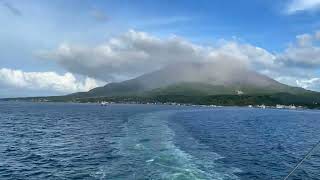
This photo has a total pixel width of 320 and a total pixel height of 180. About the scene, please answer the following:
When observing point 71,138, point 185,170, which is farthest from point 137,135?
point 185,170

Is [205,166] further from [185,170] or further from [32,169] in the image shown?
[32,169]

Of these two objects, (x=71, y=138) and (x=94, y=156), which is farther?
(x=71, y=138)

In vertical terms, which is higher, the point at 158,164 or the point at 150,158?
the point at 150,158


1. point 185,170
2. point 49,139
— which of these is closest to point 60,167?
point 185,170

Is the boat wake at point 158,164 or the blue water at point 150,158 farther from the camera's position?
the blue water at point 150,158

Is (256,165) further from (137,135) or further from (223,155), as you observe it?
(137,135)

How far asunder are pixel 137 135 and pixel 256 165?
93.2ft

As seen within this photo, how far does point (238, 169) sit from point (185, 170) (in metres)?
6.92

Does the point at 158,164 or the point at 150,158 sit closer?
the point at 158,164

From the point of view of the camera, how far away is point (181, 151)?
5431 centimetres

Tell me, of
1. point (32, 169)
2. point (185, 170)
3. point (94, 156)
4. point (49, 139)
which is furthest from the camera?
point (49, 139)

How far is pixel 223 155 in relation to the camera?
54.0 meters

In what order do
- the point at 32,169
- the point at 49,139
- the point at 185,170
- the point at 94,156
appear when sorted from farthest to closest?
the point at 49,139
the point at 94,156
the point at 32,169
the point at 185,170

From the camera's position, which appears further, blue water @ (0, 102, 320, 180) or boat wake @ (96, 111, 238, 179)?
blue water @ (0, 102, 320, 180)
